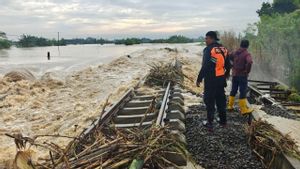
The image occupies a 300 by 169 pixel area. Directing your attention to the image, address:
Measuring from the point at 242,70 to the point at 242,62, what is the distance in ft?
0.76

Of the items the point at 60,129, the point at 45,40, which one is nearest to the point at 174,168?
the point at 60,129

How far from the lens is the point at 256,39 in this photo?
2853 cm

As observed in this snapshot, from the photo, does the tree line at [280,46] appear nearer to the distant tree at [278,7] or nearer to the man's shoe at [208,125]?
the man's shoe at [208,125]

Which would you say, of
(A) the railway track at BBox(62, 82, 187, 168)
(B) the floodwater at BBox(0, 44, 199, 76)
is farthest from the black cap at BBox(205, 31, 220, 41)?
(B) the floodwater at BBox(0, 44, 199, 76)

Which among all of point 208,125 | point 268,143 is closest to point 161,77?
point 208,125

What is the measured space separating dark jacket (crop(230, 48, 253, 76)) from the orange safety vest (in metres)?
2.02

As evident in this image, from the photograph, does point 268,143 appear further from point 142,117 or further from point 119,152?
point 119,152

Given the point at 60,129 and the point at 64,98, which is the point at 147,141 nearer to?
the point at 60,129

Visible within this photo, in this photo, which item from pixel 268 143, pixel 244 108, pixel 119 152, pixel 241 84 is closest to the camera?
pixel 119 152

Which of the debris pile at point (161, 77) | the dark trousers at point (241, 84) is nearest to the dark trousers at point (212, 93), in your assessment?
the dark trousers at point (241, 84)

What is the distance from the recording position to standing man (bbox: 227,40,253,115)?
1038 centimetres

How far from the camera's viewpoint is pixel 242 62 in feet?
34.4

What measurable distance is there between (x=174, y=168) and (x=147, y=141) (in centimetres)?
55

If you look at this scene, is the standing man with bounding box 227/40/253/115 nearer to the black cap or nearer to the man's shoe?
the man's shoe
